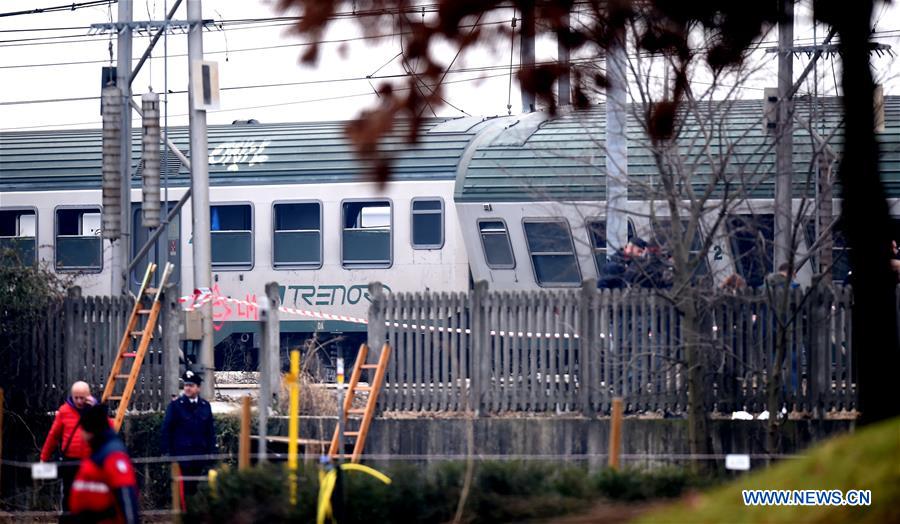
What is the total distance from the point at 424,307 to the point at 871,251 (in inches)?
265

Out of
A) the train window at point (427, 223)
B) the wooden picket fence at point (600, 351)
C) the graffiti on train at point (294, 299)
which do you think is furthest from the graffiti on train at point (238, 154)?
the wooden picket fence at point (600, 351)

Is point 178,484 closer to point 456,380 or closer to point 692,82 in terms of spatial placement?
point 456,380

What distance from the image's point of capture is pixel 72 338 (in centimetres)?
1647

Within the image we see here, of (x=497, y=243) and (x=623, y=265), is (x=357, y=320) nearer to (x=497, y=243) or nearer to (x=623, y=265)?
A: (x=497, y=243)

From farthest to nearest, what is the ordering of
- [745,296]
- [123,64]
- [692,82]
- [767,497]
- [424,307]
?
[123,64], [424,307], [745,296], [692,82], [767,497]

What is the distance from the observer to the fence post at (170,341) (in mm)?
16266

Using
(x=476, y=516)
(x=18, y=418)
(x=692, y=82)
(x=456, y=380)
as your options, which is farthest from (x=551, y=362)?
(x=18, y=418)

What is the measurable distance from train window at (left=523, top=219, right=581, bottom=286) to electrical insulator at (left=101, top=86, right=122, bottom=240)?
6282mm

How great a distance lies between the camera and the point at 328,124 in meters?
24.9

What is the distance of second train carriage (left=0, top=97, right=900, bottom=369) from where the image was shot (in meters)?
20.8

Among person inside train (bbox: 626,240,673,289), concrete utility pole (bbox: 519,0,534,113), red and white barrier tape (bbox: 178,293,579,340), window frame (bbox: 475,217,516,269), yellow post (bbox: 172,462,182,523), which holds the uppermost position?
concrete utility pole (bbox: 519,0,534,113)

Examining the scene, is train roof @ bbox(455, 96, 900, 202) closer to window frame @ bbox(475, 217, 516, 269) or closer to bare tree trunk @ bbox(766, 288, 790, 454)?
window frame @ bbox(475, 217, 516, 269)

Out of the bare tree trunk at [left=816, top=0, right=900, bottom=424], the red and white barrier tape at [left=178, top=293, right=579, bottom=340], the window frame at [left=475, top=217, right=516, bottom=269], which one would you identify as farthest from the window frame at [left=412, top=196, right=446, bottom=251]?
the bare tree trunk at [left=816, top=0, right=900, bottom=424]

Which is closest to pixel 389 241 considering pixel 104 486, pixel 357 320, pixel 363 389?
pixel 357 320
